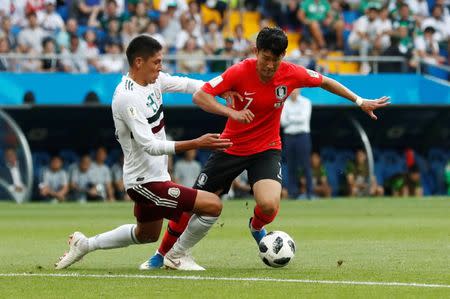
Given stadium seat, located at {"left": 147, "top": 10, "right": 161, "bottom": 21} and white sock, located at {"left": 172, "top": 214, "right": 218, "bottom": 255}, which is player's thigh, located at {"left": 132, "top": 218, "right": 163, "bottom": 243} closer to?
white sock, located at {"left": 172, "top": 214, "right": 218, "bottom": 255}

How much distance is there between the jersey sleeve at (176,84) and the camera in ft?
34.1

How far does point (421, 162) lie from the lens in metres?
29.5

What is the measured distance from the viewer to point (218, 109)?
1009cm

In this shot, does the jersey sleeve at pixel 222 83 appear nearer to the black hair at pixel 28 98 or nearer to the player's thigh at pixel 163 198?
the player's thigh at pixel 163 198

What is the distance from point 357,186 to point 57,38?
25.6ft

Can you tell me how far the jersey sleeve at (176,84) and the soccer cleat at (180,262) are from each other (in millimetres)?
1445

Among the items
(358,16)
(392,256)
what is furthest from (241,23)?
(392,256)

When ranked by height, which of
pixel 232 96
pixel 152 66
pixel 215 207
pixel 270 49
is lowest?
pixel 215 207

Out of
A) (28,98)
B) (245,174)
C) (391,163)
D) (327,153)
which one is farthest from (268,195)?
(391,163)

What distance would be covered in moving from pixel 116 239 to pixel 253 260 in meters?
1.63

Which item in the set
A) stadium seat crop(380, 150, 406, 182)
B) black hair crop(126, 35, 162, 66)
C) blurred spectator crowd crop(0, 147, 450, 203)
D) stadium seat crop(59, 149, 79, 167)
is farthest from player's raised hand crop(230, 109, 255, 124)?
stadium seat crop(380, 150, 406, 182)

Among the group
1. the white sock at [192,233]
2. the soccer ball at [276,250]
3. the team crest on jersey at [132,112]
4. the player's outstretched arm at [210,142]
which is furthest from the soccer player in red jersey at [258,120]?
the player's outstretched arm at [210,142]

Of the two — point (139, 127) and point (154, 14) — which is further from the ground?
point (154, 14)

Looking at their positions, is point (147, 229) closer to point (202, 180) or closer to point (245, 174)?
point (202, 180)
